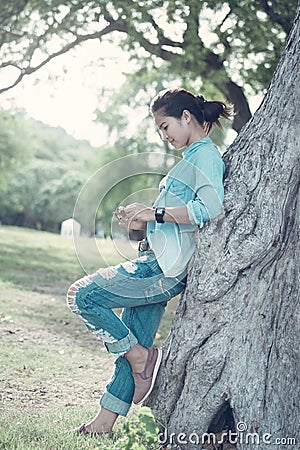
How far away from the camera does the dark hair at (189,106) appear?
3867mm

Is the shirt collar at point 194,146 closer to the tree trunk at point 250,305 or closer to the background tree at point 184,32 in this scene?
the tree trunk at point 250,305

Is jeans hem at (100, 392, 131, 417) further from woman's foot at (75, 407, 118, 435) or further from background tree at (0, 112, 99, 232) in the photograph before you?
background tree at (0, 112, 99, 232)

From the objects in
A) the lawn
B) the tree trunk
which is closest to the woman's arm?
the tree trunk

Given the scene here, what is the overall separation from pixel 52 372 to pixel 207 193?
269cm

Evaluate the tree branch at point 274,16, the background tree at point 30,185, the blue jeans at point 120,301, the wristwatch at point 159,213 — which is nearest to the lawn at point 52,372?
the blue jeans at point 120,301

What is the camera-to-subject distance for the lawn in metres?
3.65

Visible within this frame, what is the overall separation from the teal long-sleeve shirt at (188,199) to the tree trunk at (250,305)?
0.08m

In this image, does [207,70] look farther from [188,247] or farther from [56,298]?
[188,247]

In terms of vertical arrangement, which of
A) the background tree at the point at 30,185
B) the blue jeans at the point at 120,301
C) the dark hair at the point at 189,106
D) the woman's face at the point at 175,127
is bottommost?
the blue jeans at the point at 120,301

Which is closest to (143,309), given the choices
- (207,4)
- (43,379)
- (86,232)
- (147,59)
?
(86,232)

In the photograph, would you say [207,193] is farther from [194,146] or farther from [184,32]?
[184,32]

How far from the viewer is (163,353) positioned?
13.0 feet

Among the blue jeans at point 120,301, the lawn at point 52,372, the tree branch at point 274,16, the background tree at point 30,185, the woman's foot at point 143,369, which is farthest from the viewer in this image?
the background tree at point 30,185

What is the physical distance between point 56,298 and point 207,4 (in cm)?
539
